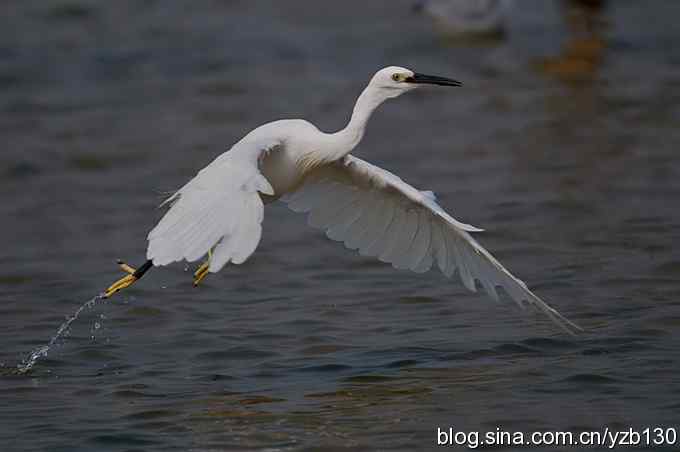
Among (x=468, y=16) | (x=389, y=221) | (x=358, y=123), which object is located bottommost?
(x=389, y=221)

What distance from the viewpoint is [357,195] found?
28.6 feet

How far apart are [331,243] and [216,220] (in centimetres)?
489

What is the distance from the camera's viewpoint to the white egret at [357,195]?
24.2 feet

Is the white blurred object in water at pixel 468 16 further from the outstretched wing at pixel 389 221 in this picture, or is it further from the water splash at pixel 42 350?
the water splash at pixel 42 350

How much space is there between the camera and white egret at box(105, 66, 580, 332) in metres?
7.36

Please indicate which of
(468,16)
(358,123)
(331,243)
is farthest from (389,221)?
(468,16)

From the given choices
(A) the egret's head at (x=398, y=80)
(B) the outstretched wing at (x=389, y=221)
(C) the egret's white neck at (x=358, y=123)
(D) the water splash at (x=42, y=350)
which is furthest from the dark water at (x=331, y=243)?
(A) the egret's head at (x=398, y=80)

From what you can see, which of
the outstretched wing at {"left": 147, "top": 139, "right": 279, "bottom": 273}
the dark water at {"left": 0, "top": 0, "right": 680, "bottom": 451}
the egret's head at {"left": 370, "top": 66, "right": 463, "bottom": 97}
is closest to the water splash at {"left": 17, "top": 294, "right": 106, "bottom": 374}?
the dark water at {"left": 0, "top": 0, "right": 680, "bottom": 451}

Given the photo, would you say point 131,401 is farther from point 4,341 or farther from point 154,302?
point 154,302

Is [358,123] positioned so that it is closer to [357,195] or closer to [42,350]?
[357,195]

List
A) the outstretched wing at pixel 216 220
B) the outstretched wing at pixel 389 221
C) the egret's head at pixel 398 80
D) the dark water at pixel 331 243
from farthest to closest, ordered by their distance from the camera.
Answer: the outstretched wing at pixel 389 221 < the egret's head at pixel 398 80 < the dark water at pixel 331 243 < the outstretched wing at pixel 216 220

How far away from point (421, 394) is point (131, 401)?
1620 millimetres

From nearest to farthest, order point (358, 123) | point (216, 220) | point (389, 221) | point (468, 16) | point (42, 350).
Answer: point (216, 220) < point (358, 123) < point (42, 350) < point (389, 221) < point (468, 16)

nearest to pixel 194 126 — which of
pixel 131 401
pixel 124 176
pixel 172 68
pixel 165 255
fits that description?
pixel 124 176
